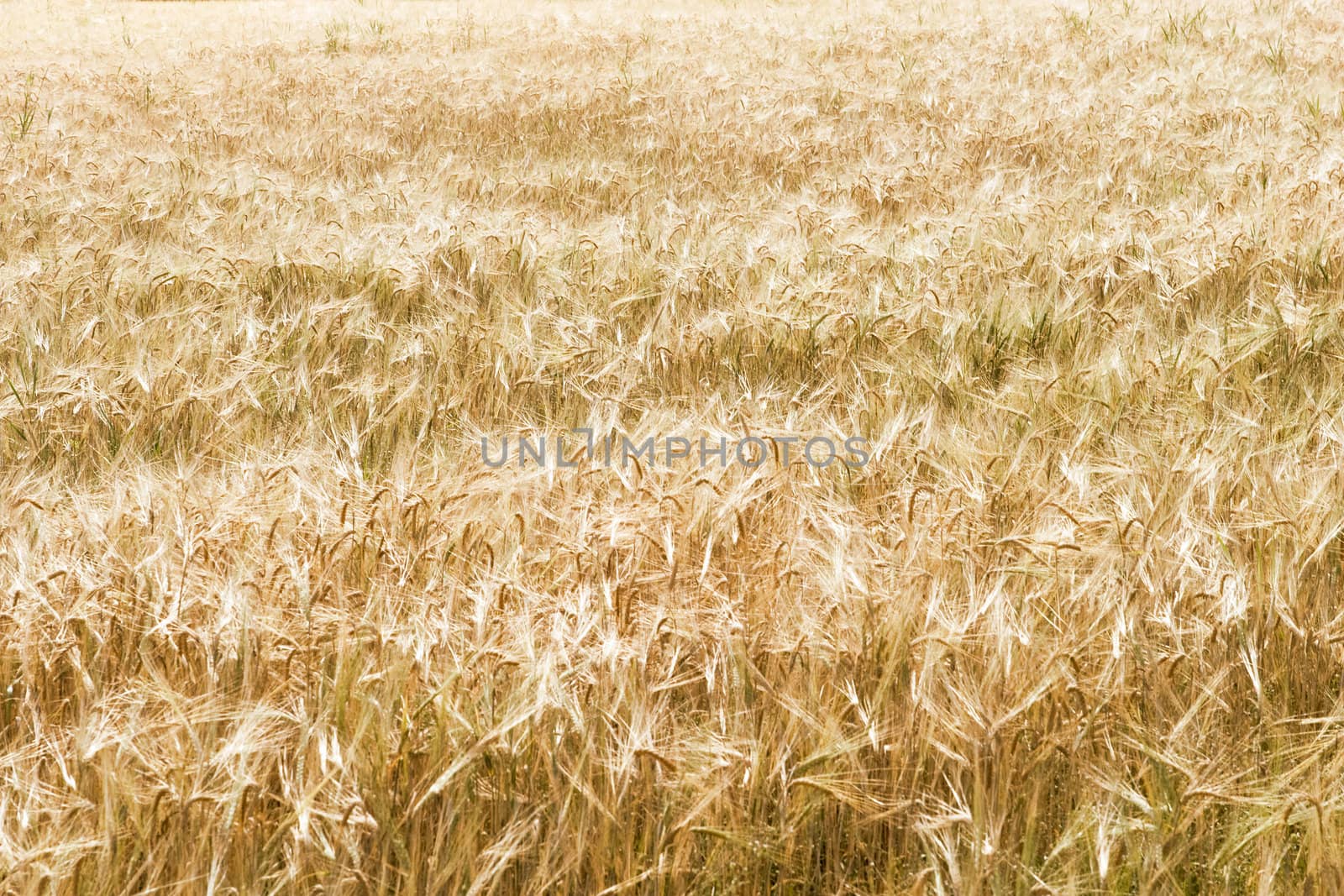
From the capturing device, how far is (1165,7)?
11.0m

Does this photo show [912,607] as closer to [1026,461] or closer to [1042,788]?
[1042,788]

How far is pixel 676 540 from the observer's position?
166 centimetres

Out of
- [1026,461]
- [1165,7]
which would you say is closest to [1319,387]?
Answer: [1026,461]

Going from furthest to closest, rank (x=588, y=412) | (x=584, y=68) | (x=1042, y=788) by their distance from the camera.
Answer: (x=584, y=68) < (x=588, y=412) < (x=1042, y=788)

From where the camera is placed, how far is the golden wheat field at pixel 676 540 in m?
1.15

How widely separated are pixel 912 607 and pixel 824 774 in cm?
32

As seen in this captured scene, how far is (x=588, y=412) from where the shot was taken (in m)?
2.46

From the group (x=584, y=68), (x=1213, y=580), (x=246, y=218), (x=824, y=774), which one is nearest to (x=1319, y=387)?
(x=1213, y=580)

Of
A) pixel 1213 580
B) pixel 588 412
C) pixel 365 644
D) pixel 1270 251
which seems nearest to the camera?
pixel 365 644

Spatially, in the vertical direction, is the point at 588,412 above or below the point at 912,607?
below

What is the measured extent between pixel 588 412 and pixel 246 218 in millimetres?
2478

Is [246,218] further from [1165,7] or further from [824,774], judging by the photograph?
[1165,7]

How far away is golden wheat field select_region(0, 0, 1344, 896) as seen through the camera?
3.78 feet

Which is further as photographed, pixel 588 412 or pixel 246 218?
pixel 246 218
